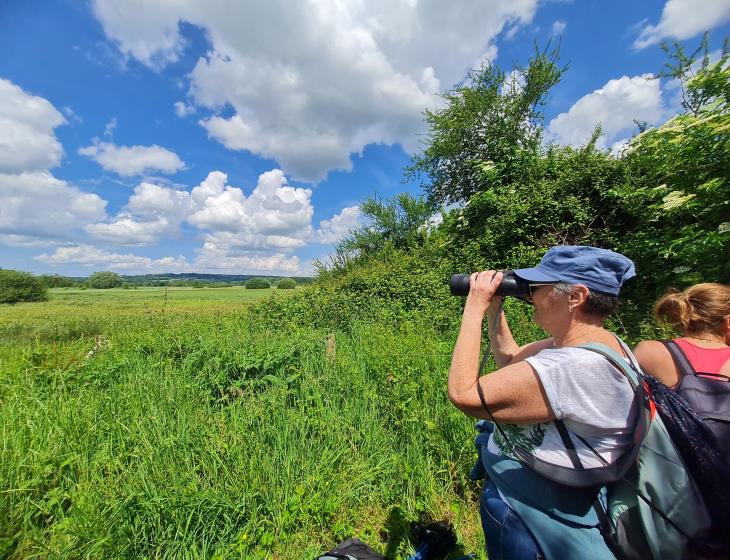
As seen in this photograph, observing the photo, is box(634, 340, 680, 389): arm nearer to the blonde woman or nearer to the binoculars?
the blonde woman

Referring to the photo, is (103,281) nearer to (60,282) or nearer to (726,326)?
(60,282)

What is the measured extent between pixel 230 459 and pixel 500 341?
7.28 feet

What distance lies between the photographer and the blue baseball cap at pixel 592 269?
3.82 ft

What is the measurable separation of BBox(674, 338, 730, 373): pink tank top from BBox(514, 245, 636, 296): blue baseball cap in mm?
950

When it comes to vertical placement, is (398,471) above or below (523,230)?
below

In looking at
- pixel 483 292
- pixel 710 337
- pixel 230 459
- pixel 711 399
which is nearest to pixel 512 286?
pixel 483 292

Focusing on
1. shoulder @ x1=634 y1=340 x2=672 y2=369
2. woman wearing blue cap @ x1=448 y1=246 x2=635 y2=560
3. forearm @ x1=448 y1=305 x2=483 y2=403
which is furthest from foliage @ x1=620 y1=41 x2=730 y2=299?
forearm @ x1=448 y1=305 x2=483 y2=403

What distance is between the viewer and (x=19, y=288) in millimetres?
40406

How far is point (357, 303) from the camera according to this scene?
8.09 meters

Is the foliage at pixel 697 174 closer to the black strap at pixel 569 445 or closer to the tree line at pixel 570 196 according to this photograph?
the tree line at pixel 570 196

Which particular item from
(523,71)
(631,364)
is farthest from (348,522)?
(523,71)

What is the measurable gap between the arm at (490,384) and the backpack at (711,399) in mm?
510

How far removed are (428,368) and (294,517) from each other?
200cm

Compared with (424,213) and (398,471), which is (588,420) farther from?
(424,213)
